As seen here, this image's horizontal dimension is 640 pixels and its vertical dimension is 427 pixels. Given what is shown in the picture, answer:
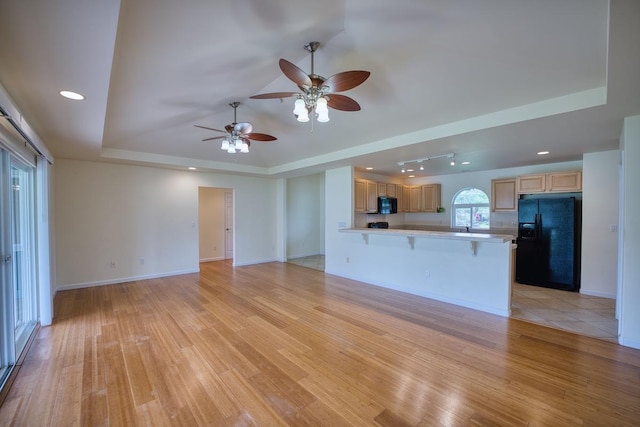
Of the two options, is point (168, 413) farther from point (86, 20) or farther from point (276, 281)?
point (276, 281)

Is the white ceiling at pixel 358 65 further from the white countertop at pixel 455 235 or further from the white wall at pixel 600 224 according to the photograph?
the white countertop at pixel 455 235

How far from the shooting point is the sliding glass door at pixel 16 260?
7.93 ft

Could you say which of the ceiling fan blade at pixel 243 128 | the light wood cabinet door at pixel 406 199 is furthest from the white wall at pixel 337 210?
the ceiling fan blade at pixel 243 128

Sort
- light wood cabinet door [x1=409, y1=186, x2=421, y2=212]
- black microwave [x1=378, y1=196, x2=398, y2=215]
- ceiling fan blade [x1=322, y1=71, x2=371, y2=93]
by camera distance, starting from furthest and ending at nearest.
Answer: light wood cabinet door [x1=409, y1=186, x2=421, y2=212] → black microwave [x1=378, y1=196, x2=398, y2=215] → ceiling fan blade [x1=322, y1=71, x2=371, y2=93]

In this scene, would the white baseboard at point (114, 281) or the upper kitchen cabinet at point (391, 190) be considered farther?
the upper kitchen cabinet at point (391, 190)

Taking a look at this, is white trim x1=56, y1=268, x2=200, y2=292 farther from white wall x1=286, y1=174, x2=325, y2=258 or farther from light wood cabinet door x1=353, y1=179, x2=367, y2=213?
light wood cabinet door x1=353, y1=179, x2=367, y2=213

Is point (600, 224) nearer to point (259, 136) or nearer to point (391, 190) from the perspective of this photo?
point (391, 190)

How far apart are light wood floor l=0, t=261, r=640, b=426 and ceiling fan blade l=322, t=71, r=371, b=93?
248 centimetres

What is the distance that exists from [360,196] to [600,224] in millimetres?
4174

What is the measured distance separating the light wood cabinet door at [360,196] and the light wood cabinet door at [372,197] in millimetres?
120

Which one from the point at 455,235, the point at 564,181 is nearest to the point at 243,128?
the point at 455,235

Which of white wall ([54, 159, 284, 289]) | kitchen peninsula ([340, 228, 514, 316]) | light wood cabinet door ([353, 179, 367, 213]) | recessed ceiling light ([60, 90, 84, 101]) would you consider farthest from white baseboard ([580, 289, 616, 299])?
recessed ceiling light ([60, 90, 84, 101])

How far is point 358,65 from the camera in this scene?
9.36 feet

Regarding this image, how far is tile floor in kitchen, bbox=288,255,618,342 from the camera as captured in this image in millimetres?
3266
